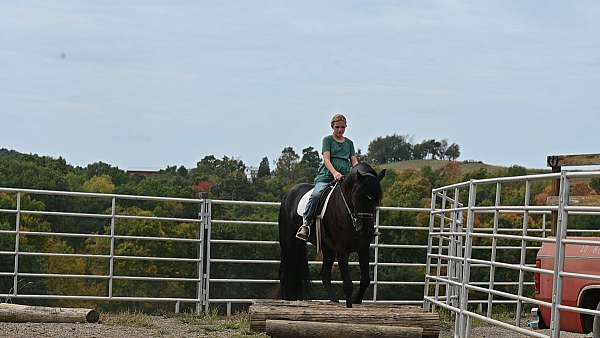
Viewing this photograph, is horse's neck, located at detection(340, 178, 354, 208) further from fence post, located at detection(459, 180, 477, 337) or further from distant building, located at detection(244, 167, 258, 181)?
distant building, located at detection(244, 167, 258, 181)

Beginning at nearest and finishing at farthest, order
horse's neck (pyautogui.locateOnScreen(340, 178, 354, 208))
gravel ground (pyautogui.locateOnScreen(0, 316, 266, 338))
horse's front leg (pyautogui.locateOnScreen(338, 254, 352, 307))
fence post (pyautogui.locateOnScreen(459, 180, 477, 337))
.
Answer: fence post (pyautogui.locateOnScreen(459, 180, 477, 337)), gravel ground (pyautogui.locateOnScreen(0, 316, 266, 338)), horse's neck (pyautogui.locateOnScreen(340, 178, 354, 208)), horse's front leg (pyautogui.locateOnScreen(338, 254, 352, 307))

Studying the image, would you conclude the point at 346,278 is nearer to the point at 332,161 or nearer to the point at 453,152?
the point at 332,161

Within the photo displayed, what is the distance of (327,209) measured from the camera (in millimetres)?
10547

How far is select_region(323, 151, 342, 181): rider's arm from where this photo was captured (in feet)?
33.8

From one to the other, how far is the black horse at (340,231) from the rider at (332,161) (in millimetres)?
182

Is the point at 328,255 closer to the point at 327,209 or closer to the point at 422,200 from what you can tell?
A: the point at 327,209

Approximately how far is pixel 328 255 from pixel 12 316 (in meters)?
3.61

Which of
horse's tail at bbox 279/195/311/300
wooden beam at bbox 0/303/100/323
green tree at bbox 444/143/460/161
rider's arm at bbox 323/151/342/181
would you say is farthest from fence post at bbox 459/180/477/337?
green tree at bbox 444/143/460/161

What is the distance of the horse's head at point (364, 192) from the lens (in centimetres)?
960

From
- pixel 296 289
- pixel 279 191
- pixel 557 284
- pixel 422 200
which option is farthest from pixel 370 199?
pixel 279 191

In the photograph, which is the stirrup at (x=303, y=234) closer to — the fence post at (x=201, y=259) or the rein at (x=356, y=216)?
the rein at (x=356, y=216)

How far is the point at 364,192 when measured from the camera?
9.61 meters

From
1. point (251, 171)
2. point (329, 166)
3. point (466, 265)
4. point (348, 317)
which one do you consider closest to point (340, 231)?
point (329, 166)

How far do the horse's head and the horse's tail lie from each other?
71.8 inches
